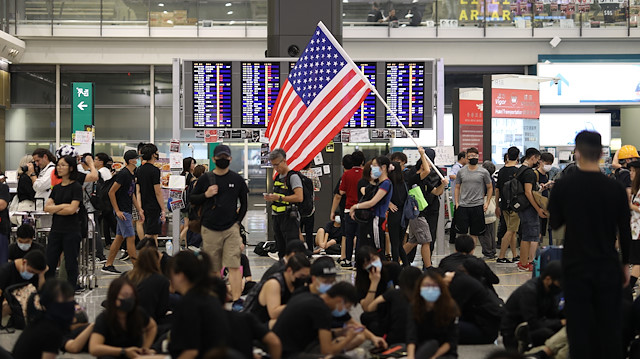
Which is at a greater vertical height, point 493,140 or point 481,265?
point 493,140

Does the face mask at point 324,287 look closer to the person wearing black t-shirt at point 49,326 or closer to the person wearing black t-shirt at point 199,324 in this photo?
the person wearing black t-shirt at point 199,324

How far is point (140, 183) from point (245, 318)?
6432mm

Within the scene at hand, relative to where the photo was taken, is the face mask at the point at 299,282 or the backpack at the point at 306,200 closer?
the face mask at the point at 299,282

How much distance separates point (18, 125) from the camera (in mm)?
29000

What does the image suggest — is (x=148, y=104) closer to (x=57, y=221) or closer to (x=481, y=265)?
(x=57, y=221)

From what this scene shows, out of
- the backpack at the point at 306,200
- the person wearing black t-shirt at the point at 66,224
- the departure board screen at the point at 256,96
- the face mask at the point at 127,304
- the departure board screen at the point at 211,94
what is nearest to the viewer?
the face mask at the point at 127,304

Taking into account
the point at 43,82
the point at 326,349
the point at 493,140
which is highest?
the point at 43,82

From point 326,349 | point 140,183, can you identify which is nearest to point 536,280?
point 326,349

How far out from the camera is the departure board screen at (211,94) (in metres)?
14.5

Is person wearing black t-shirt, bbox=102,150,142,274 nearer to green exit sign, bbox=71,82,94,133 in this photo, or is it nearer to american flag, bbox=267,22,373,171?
american flag, bbox=267,22,373,171

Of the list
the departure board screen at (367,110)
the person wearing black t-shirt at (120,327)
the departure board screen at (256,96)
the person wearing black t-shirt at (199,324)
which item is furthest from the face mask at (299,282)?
the departure board screen at (367,110)

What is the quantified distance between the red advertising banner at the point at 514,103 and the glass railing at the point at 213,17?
782cm

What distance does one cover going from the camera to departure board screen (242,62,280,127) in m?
14.6

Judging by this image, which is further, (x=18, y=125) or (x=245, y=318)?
(x=18, y=125)
